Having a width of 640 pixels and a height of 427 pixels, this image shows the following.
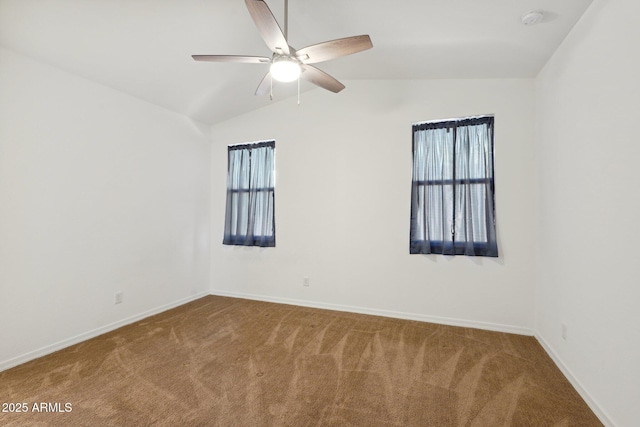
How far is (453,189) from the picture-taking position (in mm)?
3295

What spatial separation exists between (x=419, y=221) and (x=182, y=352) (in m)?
2.86

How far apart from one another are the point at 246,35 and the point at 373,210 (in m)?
2.34

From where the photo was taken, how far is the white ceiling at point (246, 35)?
82.3 inches

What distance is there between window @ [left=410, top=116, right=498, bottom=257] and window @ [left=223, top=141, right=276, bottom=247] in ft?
6.63

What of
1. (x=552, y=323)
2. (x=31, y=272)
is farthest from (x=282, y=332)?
(x=552, y=323)

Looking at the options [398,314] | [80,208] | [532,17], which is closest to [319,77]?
[532,17]

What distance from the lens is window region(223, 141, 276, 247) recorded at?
167 inches

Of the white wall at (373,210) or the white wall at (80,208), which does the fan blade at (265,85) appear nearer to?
the white wall at (373,210)

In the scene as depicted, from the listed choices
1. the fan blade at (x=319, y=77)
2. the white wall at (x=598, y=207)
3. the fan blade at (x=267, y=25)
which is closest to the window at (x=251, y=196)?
the fan blade at (x=319, y=77)

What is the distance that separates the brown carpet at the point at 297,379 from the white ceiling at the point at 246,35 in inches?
107

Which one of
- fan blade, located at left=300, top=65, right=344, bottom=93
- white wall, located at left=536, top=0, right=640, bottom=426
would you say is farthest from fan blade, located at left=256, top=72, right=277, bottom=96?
white wall, located at left=536, top=0, right=640, bottom=426

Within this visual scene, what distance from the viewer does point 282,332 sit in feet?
10.2

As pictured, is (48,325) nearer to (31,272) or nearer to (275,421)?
(31,272)

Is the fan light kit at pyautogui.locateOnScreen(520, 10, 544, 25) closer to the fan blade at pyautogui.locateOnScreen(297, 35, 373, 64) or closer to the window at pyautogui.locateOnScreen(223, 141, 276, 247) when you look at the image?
the fan blade at pyautogui.locateOnScreen(297, 35, 373, 64)
